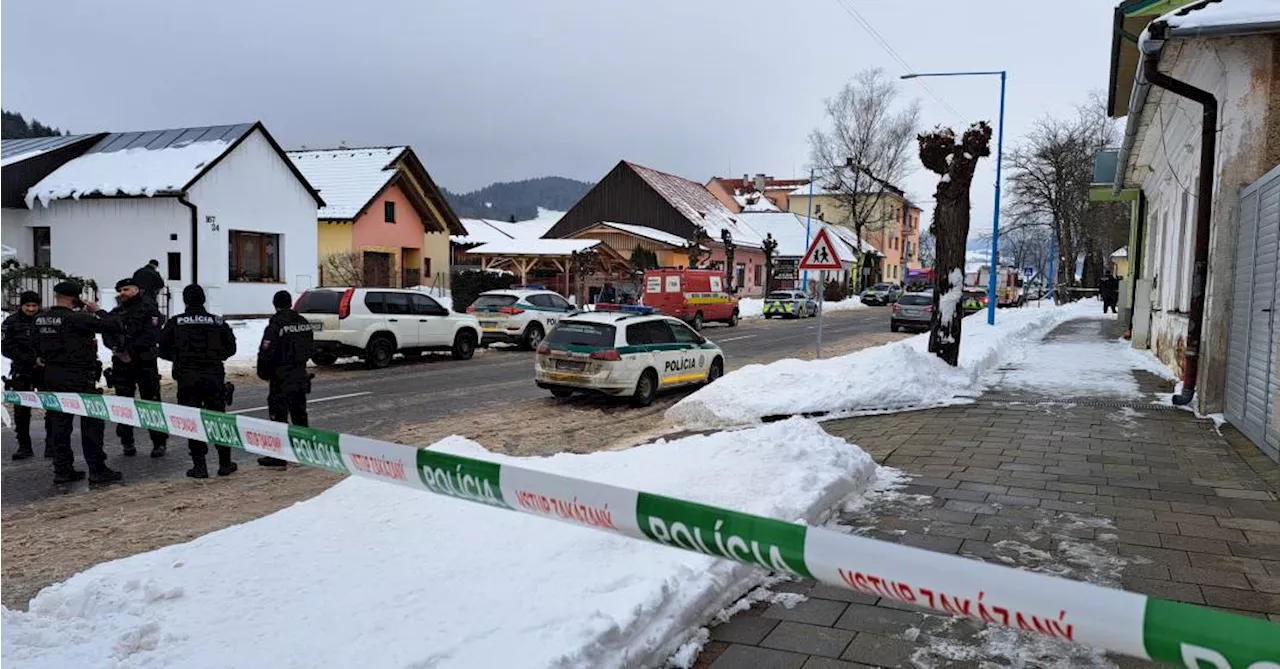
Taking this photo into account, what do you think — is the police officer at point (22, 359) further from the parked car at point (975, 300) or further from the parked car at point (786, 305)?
the parked car at point (975, 300)

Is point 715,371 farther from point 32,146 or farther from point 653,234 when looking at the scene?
point 653,234

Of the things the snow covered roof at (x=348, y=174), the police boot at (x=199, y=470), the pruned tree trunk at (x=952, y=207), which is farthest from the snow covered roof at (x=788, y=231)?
the police boot at (x=199, y=470)

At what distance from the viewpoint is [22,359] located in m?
8.52

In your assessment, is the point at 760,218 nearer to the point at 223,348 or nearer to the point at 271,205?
the point at 271,205

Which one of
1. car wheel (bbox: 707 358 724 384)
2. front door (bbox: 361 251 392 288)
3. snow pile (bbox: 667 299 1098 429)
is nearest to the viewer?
snow pile (bbox: 667 299 1098 429)

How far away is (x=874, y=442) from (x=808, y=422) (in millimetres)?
1474

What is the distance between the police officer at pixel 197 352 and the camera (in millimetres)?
7980

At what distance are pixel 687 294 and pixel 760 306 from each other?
1817cm

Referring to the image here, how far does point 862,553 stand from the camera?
2398mm

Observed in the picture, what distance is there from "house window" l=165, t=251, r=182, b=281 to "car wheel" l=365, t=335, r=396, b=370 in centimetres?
1015

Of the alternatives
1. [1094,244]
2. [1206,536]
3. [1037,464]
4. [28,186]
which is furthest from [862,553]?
[1094,244]

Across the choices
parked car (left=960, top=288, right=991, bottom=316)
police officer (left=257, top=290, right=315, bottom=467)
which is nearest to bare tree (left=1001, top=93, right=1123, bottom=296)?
parked car (left=960, top=288, right=991, bottom=316)

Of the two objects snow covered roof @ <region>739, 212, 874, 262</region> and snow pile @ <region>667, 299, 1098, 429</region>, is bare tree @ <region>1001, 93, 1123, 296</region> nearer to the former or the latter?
snow covered roof @ <region>739, 212, 874, 262</region>

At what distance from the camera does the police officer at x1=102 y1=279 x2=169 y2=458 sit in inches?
343
